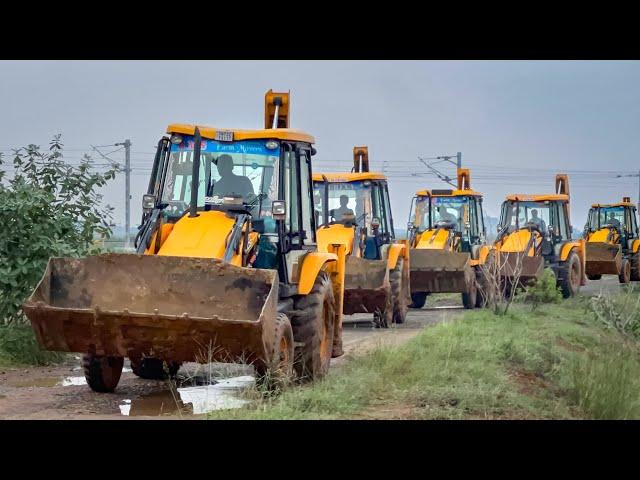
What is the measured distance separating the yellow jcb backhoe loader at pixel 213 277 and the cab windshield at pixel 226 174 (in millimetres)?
11

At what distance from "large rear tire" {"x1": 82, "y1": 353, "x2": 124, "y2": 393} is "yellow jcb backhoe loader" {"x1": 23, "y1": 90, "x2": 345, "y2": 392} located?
0.05ft

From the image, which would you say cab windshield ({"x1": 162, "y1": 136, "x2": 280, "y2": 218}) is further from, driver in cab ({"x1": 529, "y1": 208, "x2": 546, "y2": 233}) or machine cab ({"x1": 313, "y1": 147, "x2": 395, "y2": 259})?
driver in cab ({"x1": 529, "y1": 208, "x2": 546, "y2": 233})

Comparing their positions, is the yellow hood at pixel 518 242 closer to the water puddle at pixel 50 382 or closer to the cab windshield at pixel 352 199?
the cab windshield at pixel 352 199

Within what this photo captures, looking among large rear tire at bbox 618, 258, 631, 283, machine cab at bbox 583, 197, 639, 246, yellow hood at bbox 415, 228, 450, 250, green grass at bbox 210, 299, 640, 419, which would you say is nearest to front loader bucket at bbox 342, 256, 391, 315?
green grass at bbox 210, 299, 640, 419

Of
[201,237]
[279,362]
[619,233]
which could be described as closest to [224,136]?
[201,237]

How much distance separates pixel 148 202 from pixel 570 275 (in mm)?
16663

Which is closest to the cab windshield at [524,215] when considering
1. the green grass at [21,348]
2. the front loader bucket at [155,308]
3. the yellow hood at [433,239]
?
the yellow hood at [433,239]

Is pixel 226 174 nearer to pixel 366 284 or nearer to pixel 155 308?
pixel 155 308

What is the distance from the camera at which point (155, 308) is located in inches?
392

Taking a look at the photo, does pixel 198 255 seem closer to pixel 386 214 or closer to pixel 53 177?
pixel 53 177

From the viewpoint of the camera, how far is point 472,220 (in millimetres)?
24531

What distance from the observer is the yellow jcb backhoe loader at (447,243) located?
73.4 ft

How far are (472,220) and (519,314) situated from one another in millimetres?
5593

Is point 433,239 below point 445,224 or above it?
below
